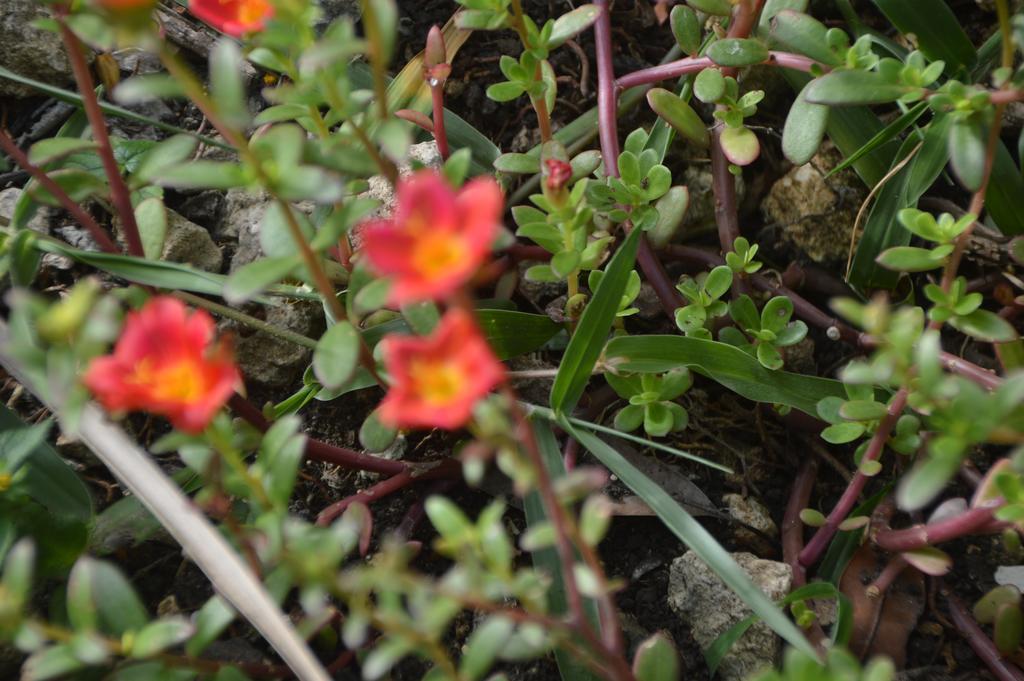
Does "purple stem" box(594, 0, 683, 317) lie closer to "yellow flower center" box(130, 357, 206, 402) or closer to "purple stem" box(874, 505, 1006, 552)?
"purple stem" box(874, 505, 1006, 552)

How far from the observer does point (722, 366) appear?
192 centimetres

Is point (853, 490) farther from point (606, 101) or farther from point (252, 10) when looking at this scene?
point (252, 10)

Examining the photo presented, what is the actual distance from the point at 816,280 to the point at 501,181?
79 centimetres

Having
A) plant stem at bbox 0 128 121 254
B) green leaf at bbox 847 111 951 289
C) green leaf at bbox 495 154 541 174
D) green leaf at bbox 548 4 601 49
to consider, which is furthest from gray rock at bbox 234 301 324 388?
green leaf at bbox 847 111 951 289

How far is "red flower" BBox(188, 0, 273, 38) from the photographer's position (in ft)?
4.55

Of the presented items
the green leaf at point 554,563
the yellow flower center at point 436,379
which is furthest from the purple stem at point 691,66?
the yellow flower center at point 436,379

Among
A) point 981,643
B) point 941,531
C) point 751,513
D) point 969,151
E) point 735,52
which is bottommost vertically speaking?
point 981,643

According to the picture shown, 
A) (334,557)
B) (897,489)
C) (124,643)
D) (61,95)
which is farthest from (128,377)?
(897,489)

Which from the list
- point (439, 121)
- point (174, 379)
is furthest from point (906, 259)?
point (174, 379)

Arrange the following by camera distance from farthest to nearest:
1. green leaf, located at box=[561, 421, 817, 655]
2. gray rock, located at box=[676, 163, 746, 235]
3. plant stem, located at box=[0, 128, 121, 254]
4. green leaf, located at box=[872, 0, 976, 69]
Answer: gray rock, located at box=[676, 163, 746, 235] < green leaf, located at box=[872, 0, 976, 69] < plant stem, located at box=[0, 128, 121, 254] < green leaf, located at box=[561, 421, 817, 655]

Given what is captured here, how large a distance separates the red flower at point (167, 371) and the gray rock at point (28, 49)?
1424 millimetres

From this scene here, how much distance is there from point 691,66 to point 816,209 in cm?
49

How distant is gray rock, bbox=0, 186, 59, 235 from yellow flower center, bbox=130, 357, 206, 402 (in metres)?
1.15

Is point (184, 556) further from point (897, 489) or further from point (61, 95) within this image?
point (897, 489)
